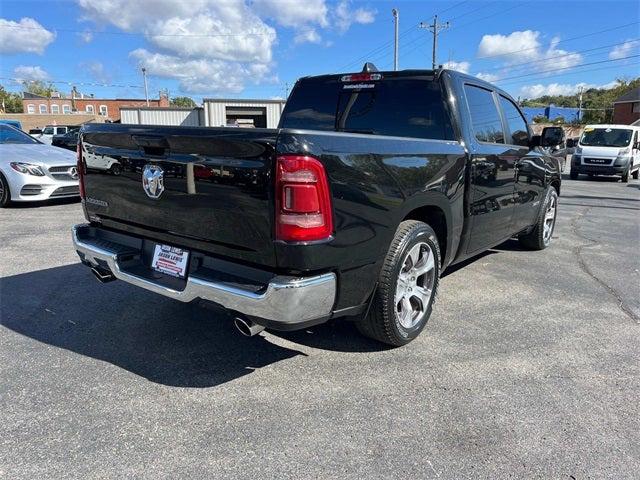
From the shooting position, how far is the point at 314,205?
8.22 feet

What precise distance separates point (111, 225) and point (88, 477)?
187 centimetres

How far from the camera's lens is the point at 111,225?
3.58 metres

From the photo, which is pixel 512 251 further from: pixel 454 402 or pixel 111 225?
pixel 111 225

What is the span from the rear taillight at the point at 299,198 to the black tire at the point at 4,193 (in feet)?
26.3

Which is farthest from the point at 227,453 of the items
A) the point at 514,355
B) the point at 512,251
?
the point at 512,251

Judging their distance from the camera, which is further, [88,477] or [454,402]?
[454,402]

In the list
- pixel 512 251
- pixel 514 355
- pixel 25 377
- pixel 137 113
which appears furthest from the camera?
pixel 137 113

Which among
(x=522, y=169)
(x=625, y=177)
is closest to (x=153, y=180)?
(x=522, y=169)

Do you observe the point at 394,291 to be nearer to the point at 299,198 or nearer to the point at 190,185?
the point at 299,198

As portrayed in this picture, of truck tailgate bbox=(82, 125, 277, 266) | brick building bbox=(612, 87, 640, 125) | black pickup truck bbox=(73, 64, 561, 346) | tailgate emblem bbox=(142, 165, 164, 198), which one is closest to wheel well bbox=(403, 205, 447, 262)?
black pickup truck bbox=(73, 64, 561, 346)

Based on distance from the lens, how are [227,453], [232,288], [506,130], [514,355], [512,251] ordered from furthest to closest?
[512,251]
[506,130]
[514,355]
[232,288]
[227,453]

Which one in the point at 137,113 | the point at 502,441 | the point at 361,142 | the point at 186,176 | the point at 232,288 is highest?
the point at 137,113

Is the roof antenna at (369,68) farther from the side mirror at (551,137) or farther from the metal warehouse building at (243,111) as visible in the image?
the metal warehouse building at (243,111)

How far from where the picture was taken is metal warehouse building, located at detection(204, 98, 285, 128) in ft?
111
